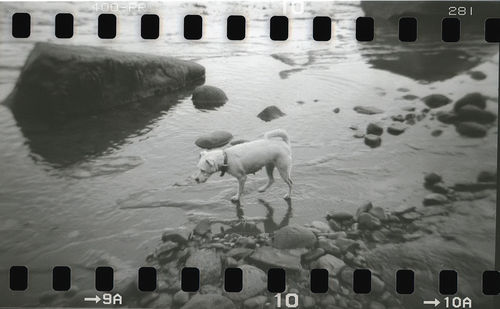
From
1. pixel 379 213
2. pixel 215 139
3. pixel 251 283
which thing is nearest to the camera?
pixel 251 283

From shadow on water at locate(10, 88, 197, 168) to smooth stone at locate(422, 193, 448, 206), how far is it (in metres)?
3.32

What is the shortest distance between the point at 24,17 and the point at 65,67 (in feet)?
2.37

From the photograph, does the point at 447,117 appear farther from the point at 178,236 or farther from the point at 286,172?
the point at 178,236

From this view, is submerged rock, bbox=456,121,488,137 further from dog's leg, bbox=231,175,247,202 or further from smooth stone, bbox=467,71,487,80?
dog's leg, bbox=231,175,247,202

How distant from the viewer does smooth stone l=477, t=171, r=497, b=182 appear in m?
4.80

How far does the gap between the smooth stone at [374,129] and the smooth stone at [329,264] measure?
5.72ft

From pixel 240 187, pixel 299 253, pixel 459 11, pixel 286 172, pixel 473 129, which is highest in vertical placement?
pixel 459 11

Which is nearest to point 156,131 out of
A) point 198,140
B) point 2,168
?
point 198,140

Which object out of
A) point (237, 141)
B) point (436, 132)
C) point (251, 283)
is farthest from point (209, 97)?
point (436, 132)

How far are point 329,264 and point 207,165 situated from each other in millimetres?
1760

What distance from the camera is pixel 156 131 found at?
17.4ft

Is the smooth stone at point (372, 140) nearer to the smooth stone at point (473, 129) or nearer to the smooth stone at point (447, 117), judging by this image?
the smooth stone at point (447, 117)

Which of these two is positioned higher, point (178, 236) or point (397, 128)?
point (397, 128)

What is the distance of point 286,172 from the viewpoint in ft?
15.8
